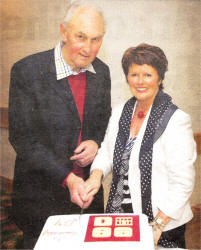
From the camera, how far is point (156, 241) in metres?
2.14

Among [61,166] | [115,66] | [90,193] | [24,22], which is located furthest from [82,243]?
[24,22]

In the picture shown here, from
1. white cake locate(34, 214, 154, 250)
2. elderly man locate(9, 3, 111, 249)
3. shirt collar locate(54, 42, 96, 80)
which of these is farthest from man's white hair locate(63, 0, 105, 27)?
white cake locate(34, 214, 154, 250)

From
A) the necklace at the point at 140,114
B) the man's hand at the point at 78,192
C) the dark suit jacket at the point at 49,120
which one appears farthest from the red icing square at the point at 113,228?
the necklace at the point at 140,114

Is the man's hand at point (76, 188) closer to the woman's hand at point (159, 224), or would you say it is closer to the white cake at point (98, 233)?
the white cake at point (98, 233)

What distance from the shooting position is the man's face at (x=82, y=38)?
7.29ft

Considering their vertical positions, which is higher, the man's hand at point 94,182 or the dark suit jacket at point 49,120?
the dark suit jacket at point 49,120

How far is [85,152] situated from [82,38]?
822mm

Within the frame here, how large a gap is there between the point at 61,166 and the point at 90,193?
0.29m

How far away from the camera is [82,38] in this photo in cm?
224

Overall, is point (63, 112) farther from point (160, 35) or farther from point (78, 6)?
point (160, 35)

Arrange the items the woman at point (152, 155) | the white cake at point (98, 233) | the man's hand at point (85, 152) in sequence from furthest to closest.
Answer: the man's hand at point (85, 152), the woman at point (152, 155), the white cake at point (98, 233)

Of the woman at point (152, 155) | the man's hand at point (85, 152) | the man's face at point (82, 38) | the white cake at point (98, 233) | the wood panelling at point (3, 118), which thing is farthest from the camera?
the wood panelling at point (3, 118)

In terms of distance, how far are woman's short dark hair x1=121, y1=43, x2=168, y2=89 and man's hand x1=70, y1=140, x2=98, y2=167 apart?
57 centimetres

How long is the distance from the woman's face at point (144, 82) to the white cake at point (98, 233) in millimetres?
818
